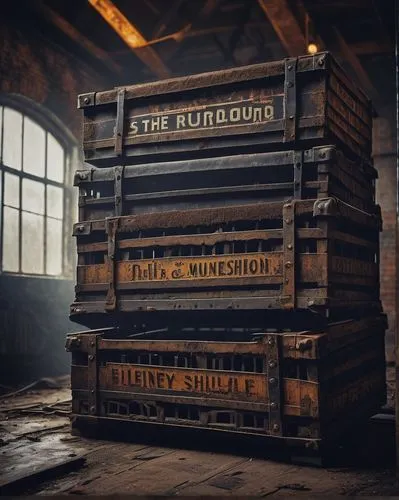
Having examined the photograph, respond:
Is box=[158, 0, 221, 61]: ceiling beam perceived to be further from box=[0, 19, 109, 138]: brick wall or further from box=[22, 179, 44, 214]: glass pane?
box=[22, 179, 44, 214]: glass pane

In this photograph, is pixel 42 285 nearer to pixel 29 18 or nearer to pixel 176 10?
pixel 29 18

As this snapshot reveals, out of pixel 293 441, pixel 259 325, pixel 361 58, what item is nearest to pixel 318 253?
pixel 259 325

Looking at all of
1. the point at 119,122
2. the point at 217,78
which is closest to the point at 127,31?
the point at 119,122

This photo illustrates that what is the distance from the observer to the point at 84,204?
4.88 m

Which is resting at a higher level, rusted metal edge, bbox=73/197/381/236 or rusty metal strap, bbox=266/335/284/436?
rusted metal edge, bbox=73/197/381/236

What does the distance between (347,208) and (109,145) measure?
1.89 m

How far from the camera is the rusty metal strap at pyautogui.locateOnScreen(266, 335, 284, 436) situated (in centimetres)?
387

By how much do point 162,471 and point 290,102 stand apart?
2.56 metres

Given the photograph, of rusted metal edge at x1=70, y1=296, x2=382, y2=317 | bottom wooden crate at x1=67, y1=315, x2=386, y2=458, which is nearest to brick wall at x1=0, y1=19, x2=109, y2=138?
rusted metal edge at x1=70, y1=296, x2=382, y2=317

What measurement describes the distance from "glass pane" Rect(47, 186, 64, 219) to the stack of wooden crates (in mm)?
4372

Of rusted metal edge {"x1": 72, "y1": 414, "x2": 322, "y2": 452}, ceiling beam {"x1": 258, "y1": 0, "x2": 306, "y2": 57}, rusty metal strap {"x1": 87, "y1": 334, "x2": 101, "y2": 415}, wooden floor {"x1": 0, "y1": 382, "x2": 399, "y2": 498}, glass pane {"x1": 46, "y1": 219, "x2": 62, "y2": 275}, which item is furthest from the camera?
glass pane {"x1": 46, "y1": 219, "x2": 62, "y2": 275}

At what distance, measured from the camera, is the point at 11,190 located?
8.34 metres

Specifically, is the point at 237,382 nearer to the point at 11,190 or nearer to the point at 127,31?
the point at 11,190

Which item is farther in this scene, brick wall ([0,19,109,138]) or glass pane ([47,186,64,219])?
glass pane ([47,186,64,219])
